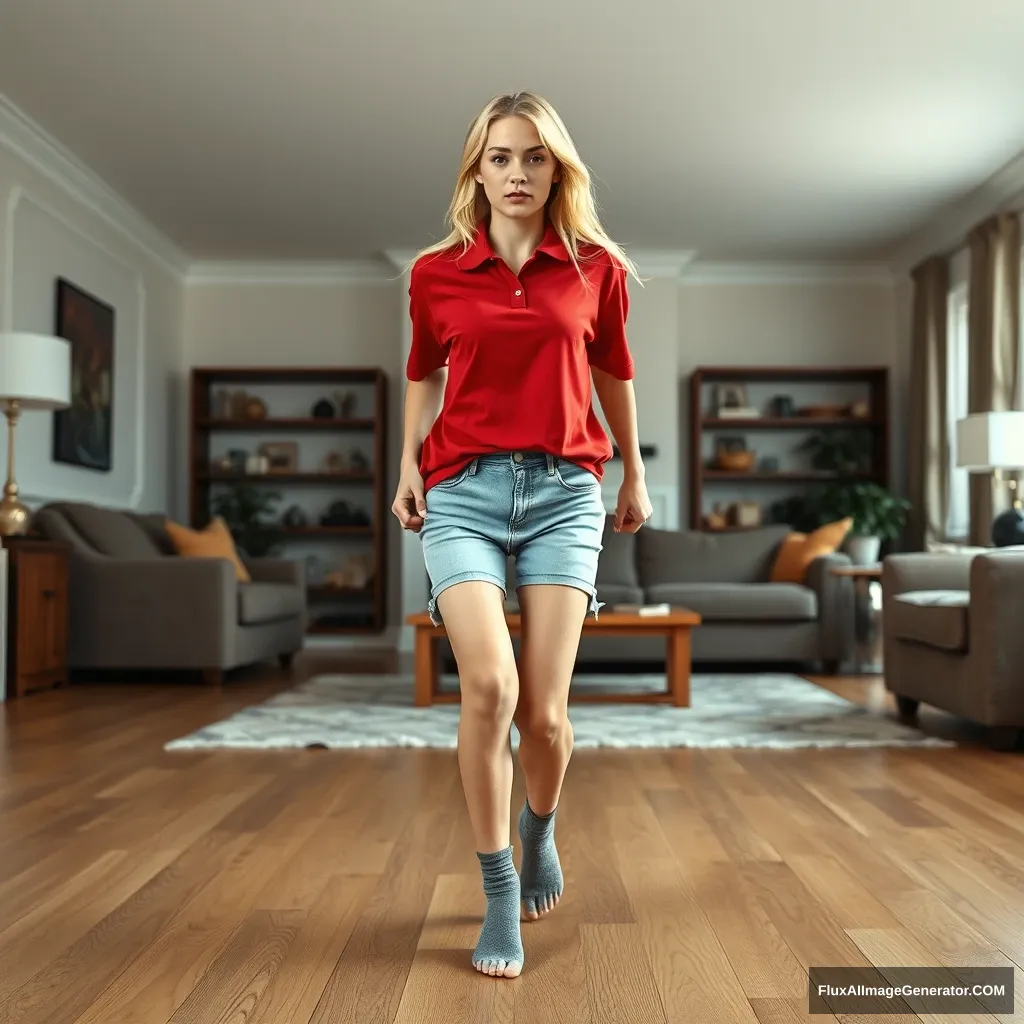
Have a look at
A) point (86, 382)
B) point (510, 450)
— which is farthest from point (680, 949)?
point (86, 382)

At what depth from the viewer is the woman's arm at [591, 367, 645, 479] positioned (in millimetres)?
1956

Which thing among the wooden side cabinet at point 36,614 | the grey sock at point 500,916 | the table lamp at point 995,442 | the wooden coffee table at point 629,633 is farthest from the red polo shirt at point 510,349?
the table lamp at point 995,442

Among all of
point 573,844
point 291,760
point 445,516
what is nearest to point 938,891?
point 573,844

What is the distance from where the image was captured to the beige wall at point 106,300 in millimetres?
6117

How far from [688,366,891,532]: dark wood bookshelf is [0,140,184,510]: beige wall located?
12.5 feet

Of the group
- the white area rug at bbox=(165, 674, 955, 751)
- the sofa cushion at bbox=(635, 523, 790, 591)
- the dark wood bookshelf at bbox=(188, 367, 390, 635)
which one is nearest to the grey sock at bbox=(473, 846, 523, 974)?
the white area rug at bbox=(165, 674, 955, 751)

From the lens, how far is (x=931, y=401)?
26.0ft

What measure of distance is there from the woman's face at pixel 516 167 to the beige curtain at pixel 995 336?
5.54m

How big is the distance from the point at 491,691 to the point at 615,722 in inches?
110

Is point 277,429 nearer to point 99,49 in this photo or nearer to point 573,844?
point 99,49

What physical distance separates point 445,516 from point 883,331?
7.94 metres

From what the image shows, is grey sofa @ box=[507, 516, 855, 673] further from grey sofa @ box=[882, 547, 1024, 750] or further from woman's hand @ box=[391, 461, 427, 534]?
woman's hand @ box=[391, 461, 427, 534]

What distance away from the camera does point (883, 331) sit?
9.06 m

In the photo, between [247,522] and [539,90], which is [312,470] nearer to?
[247,522]
